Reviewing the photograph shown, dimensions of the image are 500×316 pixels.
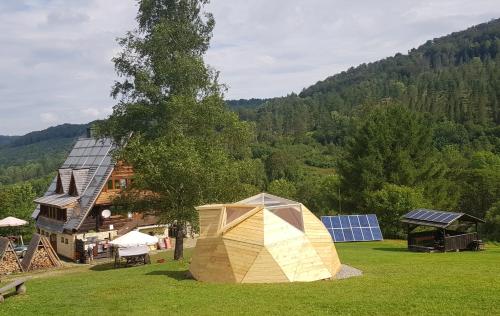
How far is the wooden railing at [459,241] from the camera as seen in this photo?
27695 millimetres

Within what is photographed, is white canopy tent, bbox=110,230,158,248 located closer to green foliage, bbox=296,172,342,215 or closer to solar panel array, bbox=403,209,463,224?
solar panel array, bbox=403,209,463,224

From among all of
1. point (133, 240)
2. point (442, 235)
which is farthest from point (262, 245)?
point (442, 235)

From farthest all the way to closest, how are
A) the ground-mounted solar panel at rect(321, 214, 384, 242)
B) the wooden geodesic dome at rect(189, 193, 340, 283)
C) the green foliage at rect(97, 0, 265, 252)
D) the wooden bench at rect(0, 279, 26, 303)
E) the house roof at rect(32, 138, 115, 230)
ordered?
the house roof at rect(32, 138, 115, 230) < the ground-mounted solar panel at rect(321, 214, 384, 242) < the green foliage at rect(97, 0, 265, 252) < the wooden geodesic dome at rect(189, 193, 340, 283) < the wooden bench at rect(0, 279, 26, 303)

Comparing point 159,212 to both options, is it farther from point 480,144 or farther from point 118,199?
point 480,144

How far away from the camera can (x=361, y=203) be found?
4812 centimetres

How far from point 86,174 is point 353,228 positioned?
74.4ft

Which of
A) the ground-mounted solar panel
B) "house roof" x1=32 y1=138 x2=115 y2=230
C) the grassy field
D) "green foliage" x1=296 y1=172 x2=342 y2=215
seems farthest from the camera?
"green foliage" x1=296 y1=172 x2=342 y2=215

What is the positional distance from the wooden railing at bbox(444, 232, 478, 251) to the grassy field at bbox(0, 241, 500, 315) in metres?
7.63

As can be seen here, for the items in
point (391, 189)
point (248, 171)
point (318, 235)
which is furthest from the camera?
point (391, 189)

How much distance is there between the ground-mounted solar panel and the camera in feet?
113

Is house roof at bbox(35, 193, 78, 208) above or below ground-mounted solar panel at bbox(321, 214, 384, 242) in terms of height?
above

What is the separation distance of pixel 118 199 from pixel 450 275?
729 inches

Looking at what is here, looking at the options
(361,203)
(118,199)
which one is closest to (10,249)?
(118,199)

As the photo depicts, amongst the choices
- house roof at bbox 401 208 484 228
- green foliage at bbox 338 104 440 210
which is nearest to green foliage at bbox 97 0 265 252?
house roof at bbox 401 208 484 228
